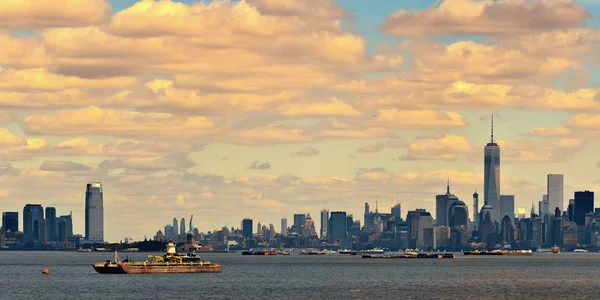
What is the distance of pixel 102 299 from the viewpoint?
196 metres

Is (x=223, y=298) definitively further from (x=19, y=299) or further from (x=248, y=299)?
(x=19, y=299)

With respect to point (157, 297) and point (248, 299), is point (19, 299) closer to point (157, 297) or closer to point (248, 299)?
point (157, 297)

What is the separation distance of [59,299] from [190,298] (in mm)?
23485

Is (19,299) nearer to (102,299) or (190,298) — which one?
(102,299)

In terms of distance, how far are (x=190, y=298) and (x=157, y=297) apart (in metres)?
6.73

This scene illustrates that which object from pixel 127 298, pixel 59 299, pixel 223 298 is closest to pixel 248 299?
pixel 223 298

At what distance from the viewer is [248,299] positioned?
655 ft

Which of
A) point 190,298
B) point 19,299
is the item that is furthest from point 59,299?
point 190,298

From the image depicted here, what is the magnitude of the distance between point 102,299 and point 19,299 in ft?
52.1

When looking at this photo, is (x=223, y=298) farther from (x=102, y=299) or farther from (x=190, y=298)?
(x=102, y=299)

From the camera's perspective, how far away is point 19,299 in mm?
199750

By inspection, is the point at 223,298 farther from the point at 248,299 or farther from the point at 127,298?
the point at 127,298

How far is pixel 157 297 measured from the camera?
656 feet

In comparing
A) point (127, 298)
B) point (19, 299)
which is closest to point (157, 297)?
point (127, 298)
